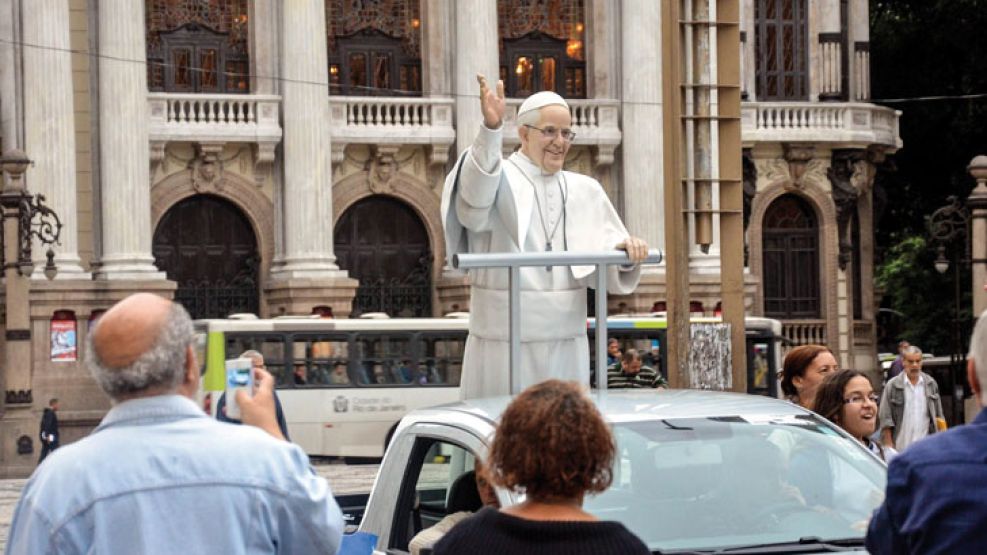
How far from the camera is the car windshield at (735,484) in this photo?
635cm

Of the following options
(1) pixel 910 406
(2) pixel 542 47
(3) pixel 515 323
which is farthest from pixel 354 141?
(3) pixel 515 323

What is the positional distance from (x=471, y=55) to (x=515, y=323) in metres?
32.9

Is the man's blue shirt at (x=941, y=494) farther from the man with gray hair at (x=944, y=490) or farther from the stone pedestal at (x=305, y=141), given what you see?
the stone pedestal at (x=305, y=141)

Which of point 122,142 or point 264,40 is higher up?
point 264,40

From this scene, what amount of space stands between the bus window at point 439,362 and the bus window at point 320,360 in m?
1.30

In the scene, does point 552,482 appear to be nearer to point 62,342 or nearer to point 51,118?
point 62,342

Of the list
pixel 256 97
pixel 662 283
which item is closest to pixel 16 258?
pixel 256 97

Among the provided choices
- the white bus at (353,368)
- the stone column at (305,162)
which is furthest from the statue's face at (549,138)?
the stone column at (305,162)

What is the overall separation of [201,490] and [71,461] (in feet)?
0.98

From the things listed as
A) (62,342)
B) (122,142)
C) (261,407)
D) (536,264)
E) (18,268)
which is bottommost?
(62,342)

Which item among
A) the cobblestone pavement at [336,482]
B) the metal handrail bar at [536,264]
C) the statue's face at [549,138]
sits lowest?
the cobblestone pavement at [336,482]

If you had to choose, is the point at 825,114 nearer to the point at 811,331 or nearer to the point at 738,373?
the point at 811,331

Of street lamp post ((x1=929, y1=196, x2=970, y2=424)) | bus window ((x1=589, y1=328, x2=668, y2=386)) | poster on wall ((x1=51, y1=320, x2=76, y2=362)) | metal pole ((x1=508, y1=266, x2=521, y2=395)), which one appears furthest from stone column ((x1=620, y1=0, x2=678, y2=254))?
metal pole ((x1=508, y1=266, x2=521, y2=395))

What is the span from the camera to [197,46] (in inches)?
1581
